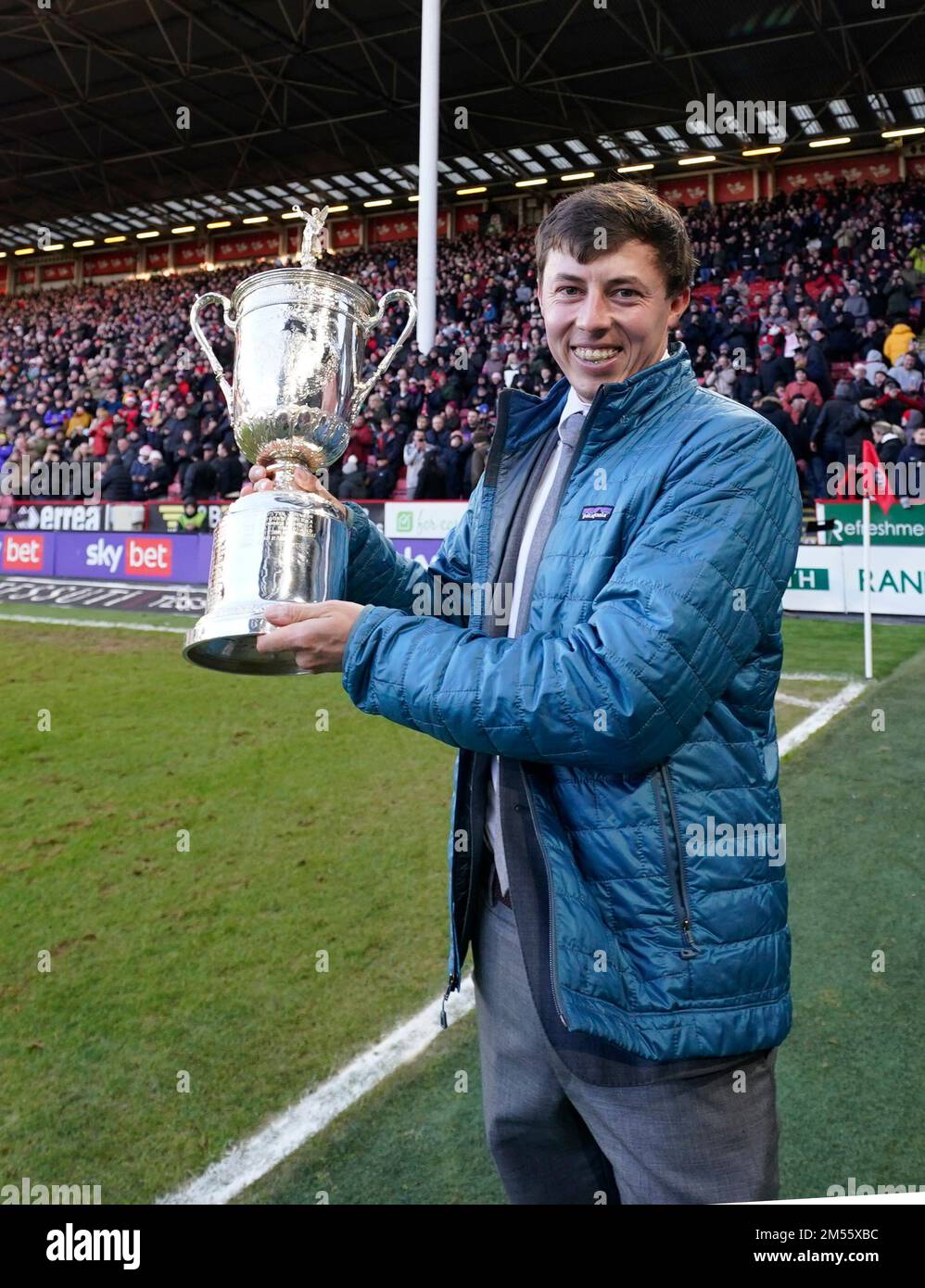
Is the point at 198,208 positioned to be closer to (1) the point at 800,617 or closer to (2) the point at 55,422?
(2) the point at 55,422

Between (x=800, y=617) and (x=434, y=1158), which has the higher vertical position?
(x=800, y=617)

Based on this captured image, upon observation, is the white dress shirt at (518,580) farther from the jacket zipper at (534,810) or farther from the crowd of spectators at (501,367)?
the crowd of spectators at (501,367)

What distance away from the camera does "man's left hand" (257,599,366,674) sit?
4.37 ft

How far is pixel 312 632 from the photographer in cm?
133

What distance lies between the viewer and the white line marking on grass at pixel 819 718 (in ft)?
17.5

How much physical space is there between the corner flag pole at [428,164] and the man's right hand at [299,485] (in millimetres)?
12285

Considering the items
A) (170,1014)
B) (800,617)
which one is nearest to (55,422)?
(800,617)

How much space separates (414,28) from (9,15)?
789 cm

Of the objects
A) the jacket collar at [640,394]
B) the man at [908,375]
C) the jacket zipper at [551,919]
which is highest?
the man at [908,375]

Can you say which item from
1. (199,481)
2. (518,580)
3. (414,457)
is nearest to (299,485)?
(518,580)

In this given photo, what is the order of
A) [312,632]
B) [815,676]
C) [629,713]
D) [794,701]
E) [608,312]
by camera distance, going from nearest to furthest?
[629,713]
[312,632]
[608,312]
[794,701]
[815,676]

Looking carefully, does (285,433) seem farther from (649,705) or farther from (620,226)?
(649,705)

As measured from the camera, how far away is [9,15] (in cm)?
1902

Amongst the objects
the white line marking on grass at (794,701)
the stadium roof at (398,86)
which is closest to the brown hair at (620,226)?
the white line marking on grass at (794,701)
